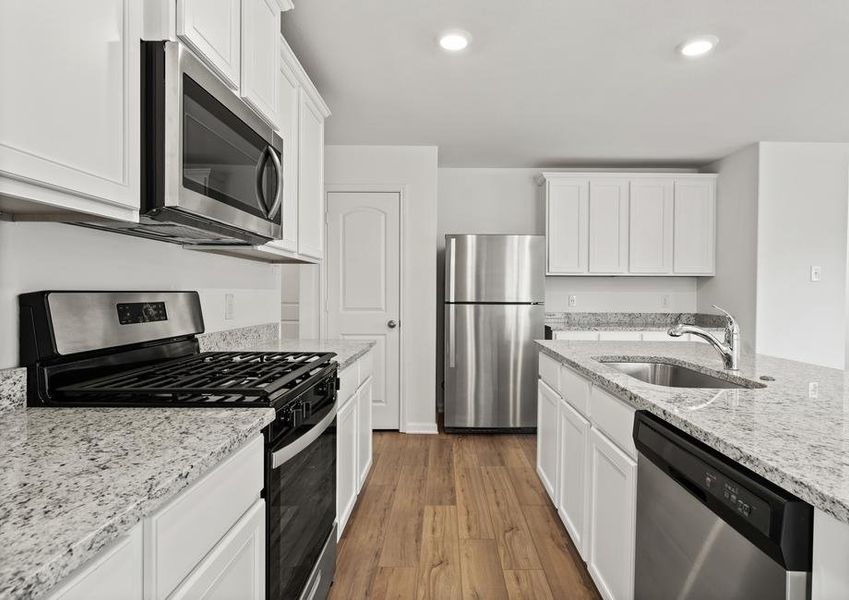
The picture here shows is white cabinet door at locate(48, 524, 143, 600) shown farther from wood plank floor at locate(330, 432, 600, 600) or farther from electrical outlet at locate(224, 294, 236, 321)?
electrical outlet at locate(224, 294, 236, 321)

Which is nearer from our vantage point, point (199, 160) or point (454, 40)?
point (199, 160)

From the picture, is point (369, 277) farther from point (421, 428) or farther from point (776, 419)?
point (776, 419)

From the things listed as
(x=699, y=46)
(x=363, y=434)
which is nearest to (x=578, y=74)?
(x=699, y=46)

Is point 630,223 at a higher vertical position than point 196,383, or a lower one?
higher

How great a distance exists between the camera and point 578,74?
2.67m

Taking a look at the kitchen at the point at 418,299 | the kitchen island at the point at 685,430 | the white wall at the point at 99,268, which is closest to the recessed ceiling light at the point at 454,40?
the kitchen at the point at 418,299

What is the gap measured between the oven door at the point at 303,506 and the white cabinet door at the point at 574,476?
3.24 ft

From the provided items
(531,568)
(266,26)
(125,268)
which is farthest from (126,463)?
(531,568)

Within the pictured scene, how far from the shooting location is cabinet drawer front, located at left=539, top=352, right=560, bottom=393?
7.62 ft

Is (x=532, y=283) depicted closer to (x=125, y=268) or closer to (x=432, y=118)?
(x=432, y=118)

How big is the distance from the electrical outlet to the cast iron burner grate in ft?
1.56

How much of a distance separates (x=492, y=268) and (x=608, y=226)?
131 cm

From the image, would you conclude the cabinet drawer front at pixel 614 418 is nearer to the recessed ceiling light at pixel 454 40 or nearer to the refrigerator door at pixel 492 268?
the recessed ceiling light at pixel 454 40

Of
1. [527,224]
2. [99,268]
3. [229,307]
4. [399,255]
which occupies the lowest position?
[229,307]
